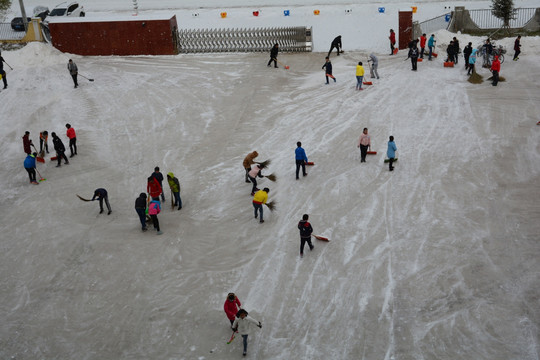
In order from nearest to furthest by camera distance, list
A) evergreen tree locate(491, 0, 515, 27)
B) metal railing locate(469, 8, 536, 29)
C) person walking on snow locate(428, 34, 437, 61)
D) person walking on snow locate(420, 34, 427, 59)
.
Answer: person walking on snow locate(428, 34, 437, 61) → person walking on snow locate(420, 34, 427, 59) → evergreen tree locate(491, 0, 515, 27) → metal railing locate(469, 8, 536, 29)

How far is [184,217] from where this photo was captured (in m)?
17.5

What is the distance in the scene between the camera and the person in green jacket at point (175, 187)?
17.2m

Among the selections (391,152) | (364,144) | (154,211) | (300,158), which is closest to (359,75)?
(364,144)

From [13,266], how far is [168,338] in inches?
230

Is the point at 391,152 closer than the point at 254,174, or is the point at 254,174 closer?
the point at 254,174

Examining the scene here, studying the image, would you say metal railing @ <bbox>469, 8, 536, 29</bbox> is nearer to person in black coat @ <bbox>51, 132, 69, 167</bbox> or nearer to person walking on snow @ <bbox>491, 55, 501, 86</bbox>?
person walking on snow @ <bbox>491, 55, 501, 86</bbox>

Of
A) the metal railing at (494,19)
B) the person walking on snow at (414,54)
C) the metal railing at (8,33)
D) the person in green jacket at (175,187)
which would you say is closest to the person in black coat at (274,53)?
the person walking on snow at (414,54)

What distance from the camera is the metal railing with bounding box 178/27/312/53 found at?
105ft

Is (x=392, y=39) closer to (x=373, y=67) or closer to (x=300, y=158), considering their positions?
(x=373, y=67)

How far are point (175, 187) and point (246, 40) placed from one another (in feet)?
56.4

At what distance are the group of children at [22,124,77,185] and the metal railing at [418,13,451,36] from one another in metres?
20.3

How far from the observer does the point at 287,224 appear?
1662 centimetres

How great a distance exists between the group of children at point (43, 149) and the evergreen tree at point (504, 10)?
22.7m

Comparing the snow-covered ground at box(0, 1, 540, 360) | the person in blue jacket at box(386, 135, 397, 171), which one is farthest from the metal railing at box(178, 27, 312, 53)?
the person in blue jacket at box(386, 135, 397, 171)
